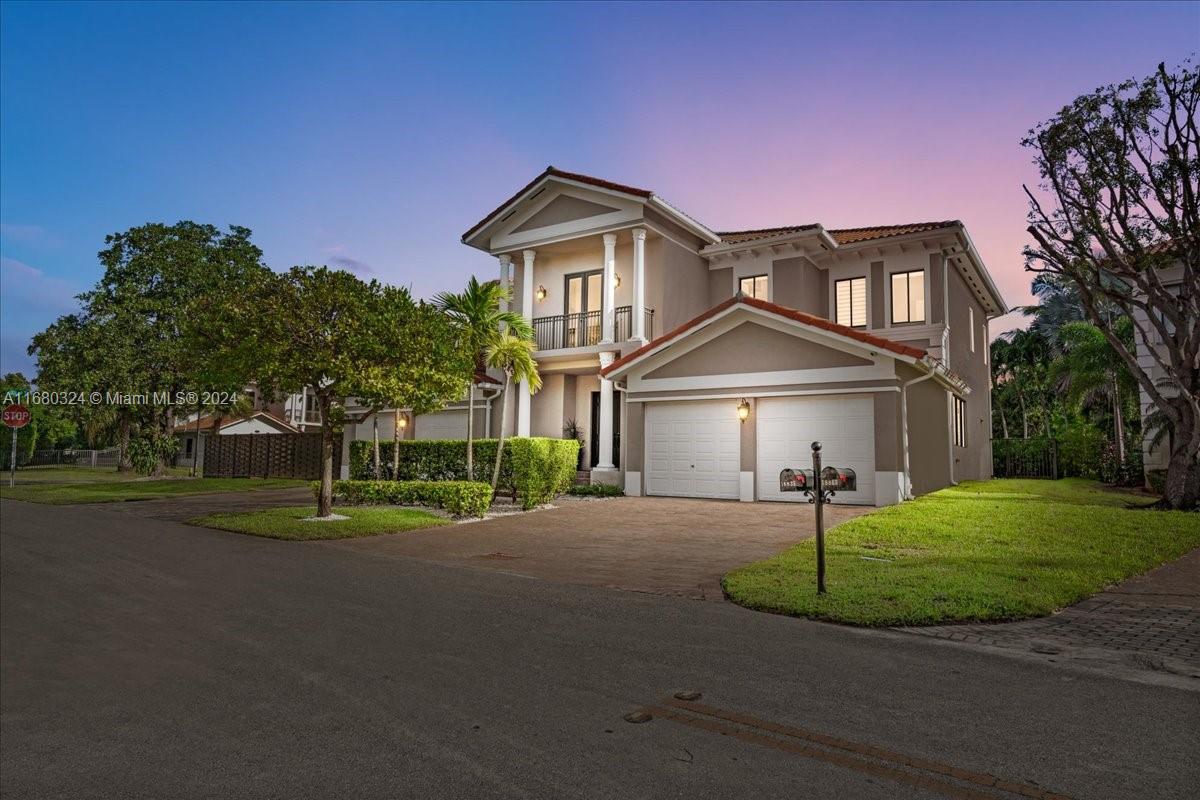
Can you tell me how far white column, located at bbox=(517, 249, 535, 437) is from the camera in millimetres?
22281

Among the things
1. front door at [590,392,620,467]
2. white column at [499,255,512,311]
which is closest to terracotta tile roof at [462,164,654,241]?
white column at [499,255,512,311]

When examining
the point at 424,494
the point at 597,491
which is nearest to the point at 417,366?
the point at 424,494

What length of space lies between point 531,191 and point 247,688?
2021 centimetres

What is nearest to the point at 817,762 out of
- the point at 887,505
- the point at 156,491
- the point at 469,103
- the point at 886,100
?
the point at 887,505

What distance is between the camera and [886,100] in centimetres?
1413

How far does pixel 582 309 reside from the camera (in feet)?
76.3

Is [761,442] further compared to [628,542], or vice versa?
[761,442]

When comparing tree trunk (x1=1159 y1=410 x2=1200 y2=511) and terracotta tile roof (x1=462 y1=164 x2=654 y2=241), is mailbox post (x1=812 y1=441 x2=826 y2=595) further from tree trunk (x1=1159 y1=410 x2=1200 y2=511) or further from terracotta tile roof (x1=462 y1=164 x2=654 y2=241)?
terracotta tile roof (x1=462 y1=164 x2=654 y2=241)

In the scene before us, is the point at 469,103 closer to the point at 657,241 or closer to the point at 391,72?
the point at 391,72

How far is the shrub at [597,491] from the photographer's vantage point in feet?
61.1

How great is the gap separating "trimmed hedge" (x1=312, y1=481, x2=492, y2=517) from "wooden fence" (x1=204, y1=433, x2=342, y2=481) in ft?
47.1

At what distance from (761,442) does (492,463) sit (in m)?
6.61

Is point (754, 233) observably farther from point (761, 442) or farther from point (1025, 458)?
point (1025, 458)

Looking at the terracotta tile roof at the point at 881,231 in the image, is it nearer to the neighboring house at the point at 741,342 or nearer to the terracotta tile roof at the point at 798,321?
the neighboring house at the point at 741,342
